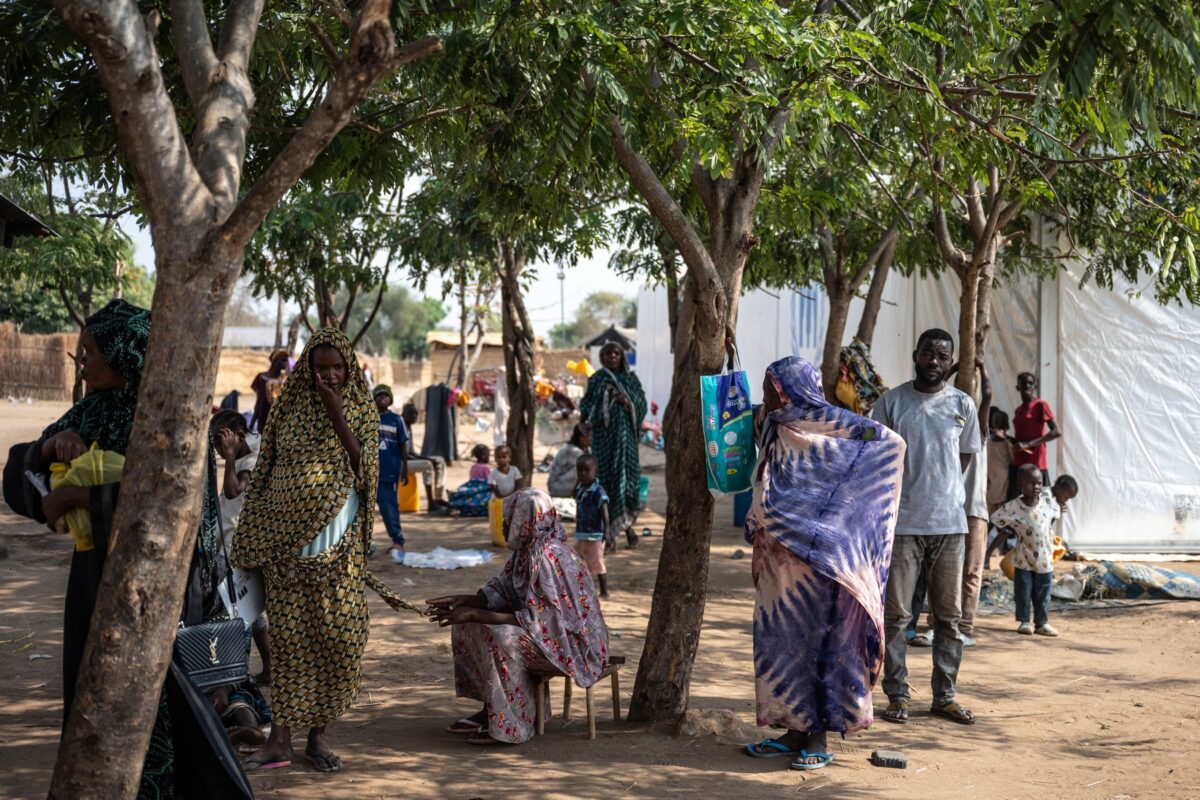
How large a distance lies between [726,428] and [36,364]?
116 ft

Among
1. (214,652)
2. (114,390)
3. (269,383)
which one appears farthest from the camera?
(269,383)

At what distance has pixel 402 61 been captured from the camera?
9.52ft

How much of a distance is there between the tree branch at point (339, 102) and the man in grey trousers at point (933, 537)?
3.47 meters

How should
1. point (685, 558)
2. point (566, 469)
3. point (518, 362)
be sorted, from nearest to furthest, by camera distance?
point (685, 558) → point (566, 469) → point (518, 362)

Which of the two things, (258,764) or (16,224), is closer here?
(258,764)

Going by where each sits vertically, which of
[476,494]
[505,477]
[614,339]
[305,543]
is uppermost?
[614,339]

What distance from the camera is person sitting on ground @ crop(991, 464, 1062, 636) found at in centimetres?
772

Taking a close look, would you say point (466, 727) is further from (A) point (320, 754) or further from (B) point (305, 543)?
(B) point (305, 543)

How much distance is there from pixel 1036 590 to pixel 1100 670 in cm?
107

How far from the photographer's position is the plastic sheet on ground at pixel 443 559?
10156mm

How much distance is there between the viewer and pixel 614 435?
11523 mm

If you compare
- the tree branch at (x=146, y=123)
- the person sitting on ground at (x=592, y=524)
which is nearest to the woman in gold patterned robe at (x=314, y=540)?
the tree branch at (x=146, y=123)

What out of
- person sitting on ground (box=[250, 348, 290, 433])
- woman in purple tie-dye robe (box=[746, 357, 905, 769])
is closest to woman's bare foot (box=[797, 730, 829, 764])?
woman in purple tie-dye robe (box=[746, 357, 905, 769])

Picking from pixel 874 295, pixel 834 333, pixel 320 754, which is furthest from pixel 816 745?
pixel 874 295
